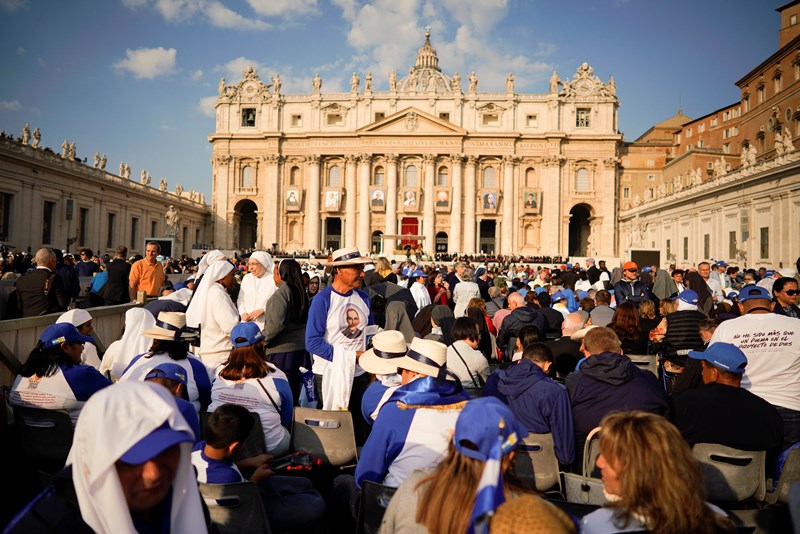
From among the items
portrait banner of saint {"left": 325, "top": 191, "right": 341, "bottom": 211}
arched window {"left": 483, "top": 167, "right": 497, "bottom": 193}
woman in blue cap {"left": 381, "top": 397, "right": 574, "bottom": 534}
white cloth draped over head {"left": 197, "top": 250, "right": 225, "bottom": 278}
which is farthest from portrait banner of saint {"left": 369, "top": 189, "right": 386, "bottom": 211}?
woman in blue cap {"left": 381, "top": 397, "right": 574, "bottom": 534}

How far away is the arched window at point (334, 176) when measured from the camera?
182 feet

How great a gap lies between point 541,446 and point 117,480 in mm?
3056

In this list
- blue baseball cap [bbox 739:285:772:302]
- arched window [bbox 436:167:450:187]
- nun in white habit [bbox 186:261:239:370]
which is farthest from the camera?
arched window [bbox 436:167:450:187]

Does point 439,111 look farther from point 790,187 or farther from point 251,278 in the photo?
point 251,278

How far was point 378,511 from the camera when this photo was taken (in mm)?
2975

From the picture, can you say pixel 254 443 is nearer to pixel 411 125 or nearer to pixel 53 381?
pixel 53 381

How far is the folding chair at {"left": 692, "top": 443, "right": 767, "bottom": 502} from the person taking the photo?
11.9ft

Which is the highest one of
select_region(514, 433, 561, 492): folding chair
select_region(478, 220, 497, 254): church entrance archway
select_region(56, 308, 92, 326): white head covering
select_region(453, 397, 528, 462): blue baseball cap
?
select_region(478, 220, 497, 254): church entrance archway

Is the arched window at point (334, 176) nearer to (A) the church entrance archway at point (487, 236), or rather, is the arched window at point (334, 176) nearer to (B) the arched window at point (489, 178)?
(B) the arched window at point (489, 178)

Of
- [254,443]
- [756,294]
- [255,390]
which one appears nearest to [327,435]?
[254,443]

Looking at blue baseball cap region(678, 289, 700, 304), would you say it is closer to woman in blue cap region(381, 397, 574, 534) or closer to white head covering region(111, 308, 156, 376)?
woman in blue cap region(381, 397, 574, 534)

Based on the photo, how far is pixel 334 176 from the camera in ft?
182

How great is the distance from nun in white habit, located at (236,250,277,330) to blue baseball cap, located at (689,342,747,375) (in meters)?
4.84

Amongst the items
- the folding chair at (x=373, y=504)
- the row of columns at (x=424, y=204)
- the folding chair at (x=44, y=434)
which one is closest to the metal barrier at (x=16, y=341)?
the folding chair at (x=44, y=434)
